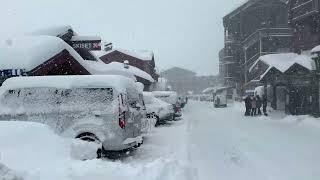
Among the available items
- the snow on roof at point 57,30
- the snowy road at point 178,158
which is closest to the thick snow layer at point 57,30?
the snow on roof at point 57,30

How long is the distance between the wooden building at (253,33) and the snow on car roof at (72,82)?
52.3 m

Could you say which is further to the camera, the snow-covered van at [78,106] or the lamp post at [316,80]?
the lamp post at [316,80]

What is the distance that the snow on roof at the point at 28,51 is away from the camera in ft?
65.8

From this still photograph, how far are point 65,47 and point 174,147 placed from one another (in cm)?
848

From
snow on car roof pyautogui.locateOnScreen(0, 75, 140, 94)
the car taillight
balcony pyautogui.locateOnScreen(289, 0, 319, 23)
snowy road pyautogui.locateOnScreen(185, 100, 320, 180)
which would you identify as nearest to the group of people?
balcony pyautogui.locateOnScreen(289, 0, 319, 23)

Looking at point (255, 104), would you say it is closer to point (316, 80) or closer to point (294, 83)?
point (294, 83)

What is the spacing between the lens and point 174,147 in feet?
51.4

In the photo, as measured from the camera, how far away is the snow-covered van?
12.0 meters

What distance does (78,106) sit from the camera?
12242 mm

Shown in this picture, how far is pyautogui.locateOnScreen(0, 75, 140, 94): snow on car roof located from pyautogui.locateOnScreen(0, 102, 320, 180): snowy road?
191 centimetres

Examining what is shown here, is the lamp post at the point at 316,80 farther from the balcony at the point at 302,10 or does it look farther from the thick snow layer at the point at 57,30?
the thick snow layer at the point at 57,30

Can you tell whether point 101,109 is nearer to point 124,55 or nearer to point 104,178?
point 104,178

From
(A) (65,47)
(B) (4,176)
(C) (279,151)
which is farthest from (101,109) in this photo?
(A) (65,47)

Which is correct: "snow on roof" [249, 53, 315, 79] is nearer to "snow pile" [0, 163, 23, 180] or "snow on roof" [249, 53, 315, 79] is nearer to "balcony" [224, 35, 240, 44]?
"snow pile" [0, 163, 23, 180]
